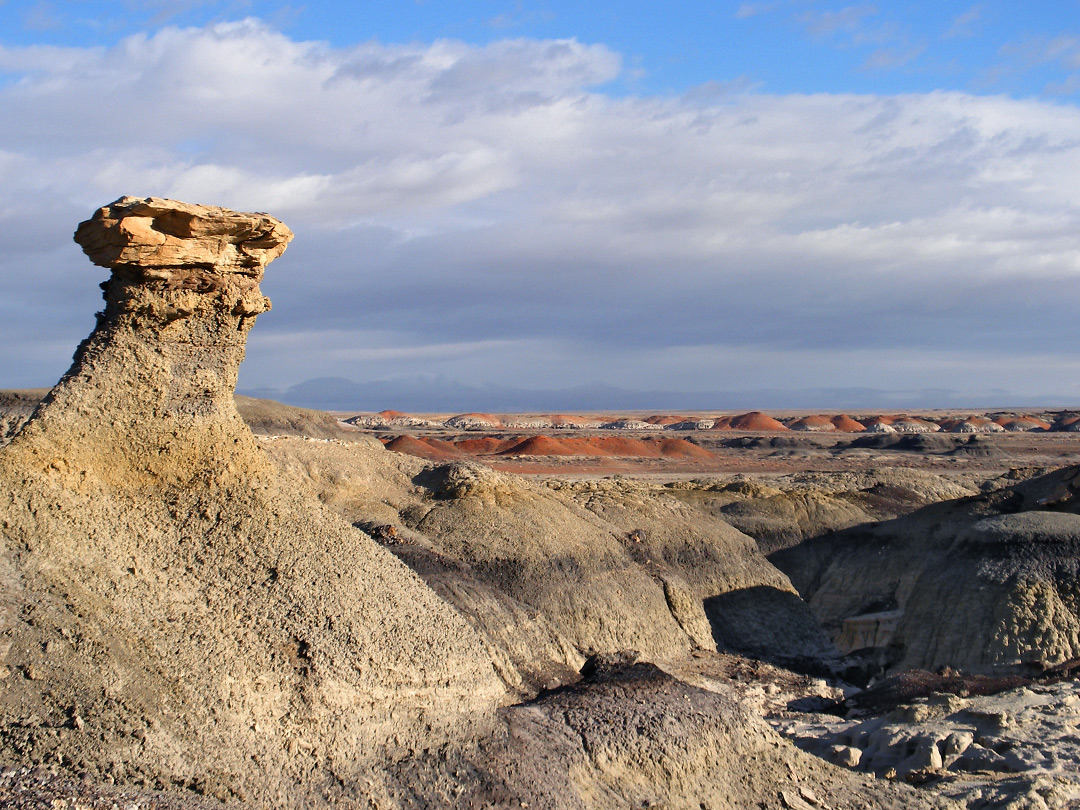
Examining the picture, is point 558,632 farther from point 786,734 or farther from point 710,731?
point 710,731

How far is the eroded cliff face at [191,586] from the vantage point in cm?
587

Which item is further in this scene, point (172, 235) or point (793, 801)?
point (793, 801)

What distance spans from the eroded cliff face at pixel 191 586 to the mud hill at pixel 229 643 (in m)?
0.02

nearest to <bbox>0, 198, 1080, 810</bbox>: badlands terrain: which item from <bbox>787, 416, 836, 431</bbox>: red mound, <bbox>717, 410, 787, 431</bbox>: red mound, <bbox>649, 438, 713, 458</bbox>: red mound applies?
<bbox>649, 438, 713, 458</bbox>: red mound

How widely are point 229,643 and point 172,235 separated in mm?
3066

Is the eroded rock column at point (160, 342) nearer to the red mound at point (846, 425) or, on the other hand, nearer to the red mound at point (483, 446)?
the red mound at point (483, 446)

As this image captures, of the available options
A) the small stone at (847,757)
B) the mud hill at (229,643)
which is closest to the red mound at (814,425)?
the small stone at (847,757)

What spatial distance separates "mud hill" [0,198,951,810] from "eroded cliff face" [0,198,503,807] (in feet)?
0.05

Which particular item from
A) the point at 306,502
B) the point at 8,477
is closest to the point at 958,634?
the point at 306,502

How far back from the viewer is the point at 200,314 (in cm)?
791

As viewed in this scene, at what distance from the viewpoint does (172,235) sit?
746cm

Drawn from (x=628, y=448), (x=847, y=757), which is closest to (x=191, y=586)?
(x=847, y=757)

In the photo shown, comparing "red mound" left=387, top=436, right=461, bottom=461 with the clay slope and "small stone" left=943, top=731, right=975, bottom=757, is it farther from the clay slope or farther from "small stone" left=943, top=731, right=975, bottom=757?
"small stone" left=943, top=731, right=975, bottom=757

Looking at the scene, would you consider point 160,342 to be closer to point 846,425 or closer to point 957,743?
point 957,743
